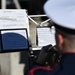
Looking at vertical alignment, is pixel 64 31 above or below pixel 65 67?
above

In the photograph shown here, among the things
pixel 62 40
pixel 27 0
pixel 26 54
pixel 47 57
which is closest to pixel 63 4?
pixel 62 40

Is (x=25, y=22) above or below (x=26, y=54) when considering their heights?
above

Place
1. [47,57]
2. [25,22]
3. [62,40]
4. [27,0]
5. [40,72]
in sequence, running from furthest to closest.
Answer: [27,0], [25,22], [47,57], [40,72], [62,40]

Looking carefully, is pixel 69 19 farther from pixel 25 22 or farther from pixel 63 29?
pixel 25 22

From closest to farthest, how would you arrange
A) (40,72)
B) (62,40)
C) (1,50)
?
(62,40) → (40,72) → (1,50)

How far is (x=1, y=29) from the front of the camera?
465cm

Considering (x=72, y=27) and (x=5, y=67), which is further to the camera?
(x=5, y=67)

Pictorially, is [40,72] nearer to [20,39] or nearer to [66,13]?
[66,13]

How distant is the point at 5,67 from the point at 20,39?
1.34 ft

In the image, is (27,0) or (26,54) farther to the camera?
(27,0)

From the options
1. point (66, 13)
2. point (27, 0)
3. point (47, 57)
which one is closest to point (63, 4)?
point (66, 13)

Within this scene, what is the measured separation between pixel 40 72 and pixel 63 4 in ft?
1.21

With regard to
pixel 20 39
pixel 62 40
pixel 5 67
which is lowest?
pixel 5 67

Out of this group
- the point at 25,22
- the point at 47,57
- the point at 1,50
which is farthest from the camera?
the point at 25,22
